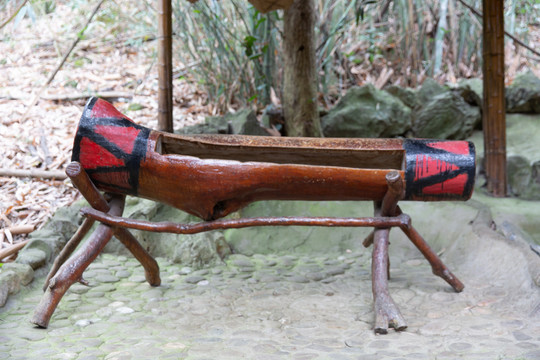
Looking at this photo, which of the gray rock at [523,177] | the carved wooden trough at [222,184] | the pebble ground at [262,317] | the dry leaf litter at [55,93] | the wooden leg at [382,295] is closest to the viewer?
the pebble ground at [262,317]

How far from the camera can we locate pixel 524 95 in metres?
4.18

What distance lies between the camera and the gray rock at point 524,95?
4.16 m

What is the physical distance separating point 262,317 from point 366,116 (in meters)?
2.26

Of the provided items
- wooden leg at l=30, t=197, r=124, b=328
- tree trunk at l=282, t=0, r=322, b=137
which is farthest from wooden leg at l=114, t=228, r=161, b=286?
tree trunk at l=282, t=0, r=322, b=137

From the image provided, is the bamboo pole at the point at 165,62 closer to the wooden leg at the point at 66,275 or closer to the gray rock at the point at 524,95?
the wooden leg at the point at 66,275

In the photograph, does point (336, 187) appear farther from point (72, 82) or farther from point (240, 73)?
point (72, 82)

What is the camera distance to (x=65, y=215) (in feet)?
10.2

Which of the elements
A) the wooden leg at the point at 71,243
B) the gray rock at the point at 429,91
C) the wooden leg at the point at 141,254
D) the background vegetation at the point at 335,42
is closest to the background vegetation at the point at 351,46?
the background vegetation at the point at 335,42

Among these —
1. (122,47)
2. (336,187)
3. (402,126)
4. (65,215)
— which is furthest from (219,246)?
(122,47)

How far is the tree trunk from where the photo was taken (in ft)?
12.0

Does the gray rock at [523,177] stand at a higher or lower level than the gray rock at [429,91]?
lower

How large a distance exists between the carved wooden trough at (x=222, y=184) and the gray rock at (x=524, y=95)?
218 centimetres

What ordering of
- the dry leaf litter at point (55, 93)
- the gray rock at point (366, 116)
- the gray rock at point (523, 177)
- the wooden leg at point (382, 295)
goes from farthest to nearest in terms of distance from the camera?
1. the gray rock at point (366, 116)
2. the gray rock at point (523, 177)
3. the dry leaf litter at point (55, 93)
4. the wooden leg at point (382, 295)

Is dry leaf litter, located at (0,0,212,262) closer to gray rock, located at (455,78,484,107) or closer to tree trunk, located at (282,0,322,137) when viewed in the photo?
tree trunk, located at (282,0,322,137)
